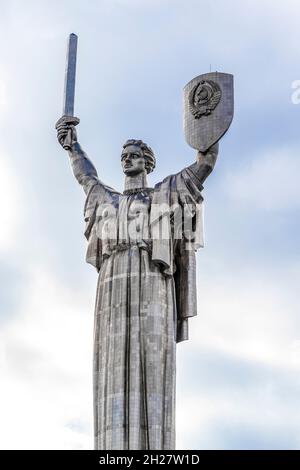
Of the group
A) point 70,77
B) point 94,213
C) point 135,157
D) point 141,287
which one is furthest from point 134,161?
point 141,287

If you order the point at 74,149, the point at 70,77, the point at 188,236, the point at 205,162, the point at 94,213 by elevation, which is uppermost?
the point at 70,77

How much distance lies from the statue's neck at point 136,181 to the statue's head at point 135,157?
6 cm

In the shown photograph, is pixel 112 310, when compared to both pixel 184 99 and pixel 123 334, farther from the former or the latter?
pixel 184 99

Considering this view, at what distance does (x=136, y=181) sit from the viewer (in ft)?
61.7

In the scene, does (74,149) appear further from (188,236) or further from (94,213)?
(188,236)

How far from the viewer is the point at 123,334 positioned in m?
17.2

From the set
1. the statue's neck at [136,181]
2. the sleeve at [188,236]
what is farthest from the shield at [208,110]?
the statue's neck at [136,181]

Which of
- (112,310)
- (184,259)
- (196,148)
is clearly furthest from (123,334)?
(196,148)

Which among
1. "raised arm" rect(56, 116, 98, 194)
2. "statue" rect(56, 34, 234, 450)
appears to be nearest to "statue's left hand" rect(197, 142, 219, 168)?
"statue" rect(56, 34, 234, 450)

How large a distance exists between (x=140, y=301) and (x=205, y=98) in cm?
358

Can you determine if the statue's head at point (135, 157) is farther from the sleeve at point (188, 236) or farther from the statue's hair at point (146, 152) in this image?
the sleeve at point (188, 236)

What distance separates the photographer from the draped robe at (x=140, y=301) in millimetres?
16719

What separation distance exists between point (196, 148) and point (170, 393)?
13.2ft

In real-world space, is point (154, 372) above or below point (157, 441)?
above
